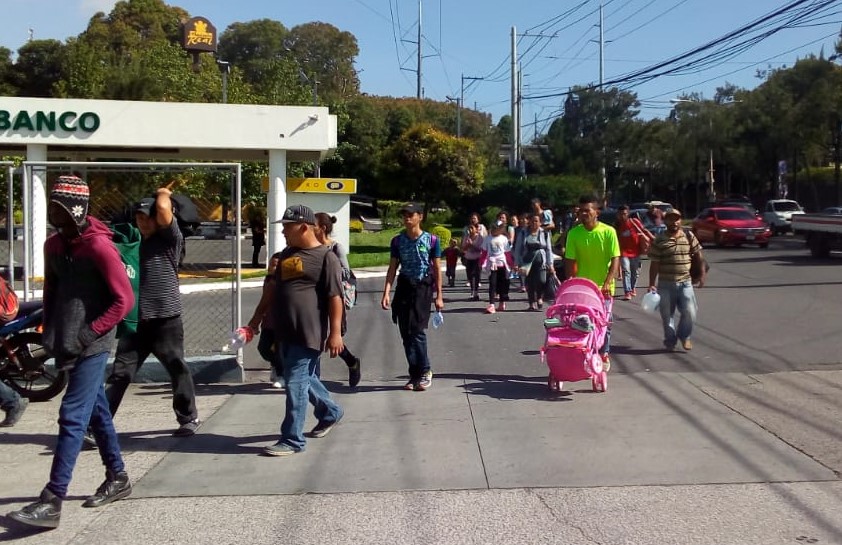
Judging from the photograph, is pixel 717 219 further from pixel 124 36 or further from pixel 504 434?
pixel 124 36

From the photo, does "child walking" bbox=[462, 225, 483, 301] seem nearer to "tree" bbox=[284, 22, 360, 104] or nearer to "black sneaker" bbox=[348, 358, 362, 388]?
"black sneaker" bbox=[348, 358, 362, 388]

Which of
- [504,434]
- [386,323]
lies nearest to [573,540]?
[504,434]

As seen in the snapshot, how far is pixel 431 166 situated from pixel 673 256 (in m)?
28.2

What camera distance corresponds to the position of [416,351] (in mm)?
8508

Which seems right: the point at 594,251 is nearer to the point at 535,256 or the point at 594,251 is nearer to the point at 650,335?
the point at 650,335

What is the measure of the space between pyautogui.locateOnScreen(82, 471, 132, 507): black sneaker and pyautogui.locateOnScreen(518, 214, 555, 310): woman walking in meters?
9.61

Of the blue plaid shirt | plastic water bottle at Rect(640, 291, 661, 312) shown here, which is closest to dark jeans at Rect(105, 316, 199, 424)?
the blue plaid shirt

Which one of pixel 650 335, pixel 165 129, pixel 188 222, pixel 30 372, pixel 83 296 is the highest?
pixel 165 129

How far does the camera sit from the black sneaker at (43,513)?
497cm

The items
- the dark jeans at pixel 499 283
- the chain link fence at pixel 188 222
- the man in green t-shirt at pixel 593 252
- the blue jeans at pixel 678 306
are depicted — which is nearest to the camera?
the chain link fence at pixel 188 222

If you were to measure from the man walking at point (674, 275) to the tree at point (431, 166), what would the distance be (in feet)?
90.7

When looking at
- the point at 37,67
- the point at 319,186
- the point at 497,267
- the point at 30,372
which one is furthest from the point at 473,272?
the point at 37,67

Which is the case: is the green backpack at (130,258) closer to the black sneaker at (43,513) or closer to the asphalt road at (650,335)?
the black sneaker at (43,513)

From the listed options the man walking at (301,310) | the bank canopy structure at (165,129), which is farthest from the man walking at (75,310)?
the bank canopy structure at (165,129)
